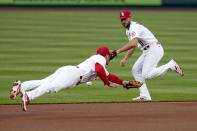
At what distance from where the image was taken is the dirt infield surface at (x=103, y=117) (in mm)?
Result: 8500

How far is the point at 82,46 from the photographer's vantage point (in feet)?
62.8

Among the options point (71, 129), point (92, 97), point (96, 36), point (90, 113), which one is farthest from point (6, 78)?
point (96, 36)

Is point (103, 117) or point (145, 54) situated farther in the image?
point (145, 54)

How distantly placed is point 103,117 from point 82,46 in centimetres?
996

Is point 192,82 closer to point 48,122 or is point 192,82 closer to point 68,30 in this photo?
point 48,122

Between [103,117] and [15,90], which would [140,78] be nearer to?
[103,117]

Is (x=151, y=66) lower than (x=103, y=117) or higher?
higher

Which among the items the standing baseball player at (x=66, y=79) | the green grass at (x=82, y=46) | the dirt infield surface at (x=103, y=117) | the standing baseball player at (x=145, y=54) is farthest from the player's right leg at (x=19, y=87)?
the standing baseball player at (x=145, y=54)

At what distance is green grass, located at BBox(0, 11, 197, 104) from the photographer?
11836mm

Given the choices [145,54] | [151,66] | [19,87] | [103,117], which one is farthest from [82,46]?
[103,117]

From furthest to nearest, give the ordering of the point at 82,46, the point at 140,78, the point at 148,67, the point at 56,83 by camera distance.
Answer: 1. the point at 82,46
2. the point at 140,78
3. the point at 148,67
4. the point at 56,83

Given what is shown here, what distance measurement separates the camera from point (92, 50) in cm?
1814

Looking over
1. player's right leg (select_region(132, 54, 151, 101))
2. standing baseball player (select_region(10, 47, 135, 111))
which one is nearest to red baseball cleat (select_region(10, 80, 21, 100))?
standing baseball player (select_region(10, 47, 135, 111))

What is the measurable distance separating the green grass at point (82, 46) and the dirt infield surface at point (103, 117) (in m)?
0.72
